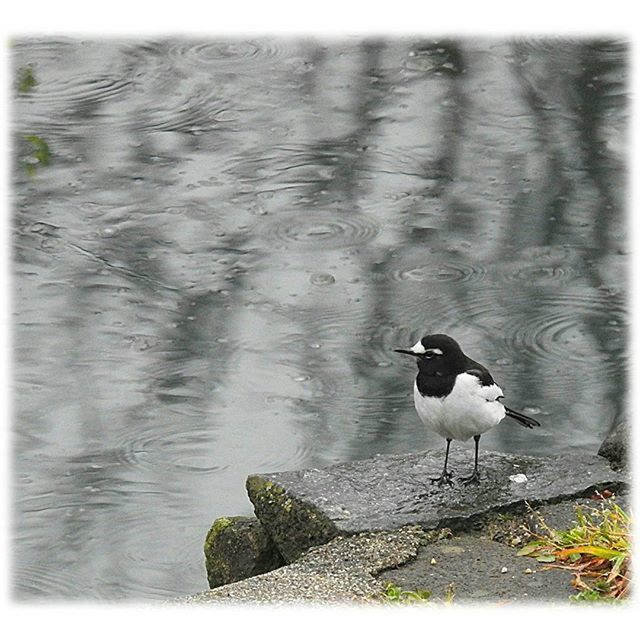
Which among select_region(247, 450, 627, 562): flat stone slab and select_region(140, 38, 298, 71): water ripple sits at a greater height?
select_region(140, 38, 298, 71): water ripple

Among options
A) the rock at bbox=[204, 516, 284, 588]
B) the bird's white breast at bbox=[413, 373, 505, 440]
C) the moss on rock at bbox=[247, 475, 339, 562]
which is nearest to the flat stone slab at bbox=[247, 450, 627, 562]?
the moss on rock at bbox=[247, 475, 339, 562]

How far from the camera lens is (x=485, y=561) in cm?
453

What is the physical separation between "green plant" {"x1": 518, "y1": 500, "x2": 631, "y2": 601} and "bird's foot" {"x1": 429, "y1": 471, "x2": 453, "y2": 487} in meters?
0.43

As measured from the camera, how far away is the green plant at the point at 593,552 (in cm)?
422

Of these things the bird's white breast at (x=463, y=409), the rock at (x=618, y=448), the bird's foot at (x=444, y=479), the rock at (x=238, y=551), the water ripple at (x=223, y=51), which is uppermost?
the water ripple at (x=223, y=51)

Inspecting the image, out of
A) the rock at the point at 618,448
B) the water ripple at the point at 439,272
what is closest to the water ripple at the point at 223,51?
the water ripple at the point at 439,272

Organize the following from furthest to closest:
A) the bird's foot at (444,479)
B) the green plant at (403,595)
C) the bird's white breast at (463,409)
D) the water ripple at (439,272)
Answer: the water ripple at (439,272), the bird's foot at (444,479), the bird's white breast at (463,409), the green plant at (403,595)

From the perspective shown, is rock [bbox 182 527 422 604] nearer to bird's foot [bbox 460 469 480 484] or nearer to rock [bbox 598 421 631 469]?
bird's foot [bbox 460 469 480 484]

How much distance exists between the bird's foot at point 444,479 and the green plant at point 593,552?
434mm

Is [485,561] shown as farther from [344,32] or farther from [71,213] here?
[344,32]

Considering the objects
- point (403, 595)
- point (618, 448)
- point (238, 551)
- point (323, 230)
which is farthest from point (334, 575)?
point (323, 230)

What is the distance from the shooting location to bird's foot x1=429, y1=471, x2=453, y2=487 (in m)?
5.02

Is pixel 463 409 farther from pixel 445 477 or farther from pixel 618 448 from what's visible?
pixel 618 448

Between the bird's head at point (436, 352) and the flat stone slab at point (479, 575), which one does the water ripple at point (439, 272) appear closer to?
the bird's head at point (436, 352)
